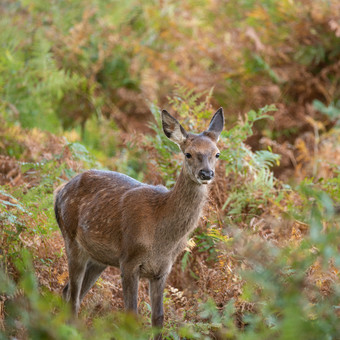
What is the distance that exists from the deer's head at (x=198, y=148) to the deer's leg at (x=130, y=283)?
0.88 m

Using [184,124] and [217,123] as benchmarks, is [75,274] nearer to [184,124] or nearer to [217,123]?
[217,123]

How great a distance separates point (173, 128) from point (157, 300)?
1.55 meters

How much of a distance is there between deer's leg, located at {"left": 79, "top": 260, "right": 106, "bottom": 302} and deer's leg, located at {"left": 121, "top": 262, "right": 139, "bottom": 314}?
2.29 ft

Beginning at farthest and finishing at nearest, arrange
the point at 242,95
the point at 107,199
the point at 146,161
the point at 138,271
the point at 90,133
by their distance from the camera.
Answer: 1. the point at 242,95
2. the point at 90,133
3. the point at 146,161
4. the point at 107,199
5. the point at 138,271

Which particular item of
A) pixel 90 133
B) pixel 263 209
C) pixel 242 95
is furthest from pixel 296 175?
pixel 90 133

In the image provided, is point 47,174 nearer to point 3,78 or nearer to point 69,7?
point 3,78

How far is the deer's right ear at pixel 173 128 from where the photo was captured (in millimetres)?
5441

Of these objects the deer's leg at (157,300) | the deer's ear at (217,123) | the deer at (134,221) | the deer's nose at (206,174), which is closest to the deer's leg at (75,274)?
the deer at (134,221)

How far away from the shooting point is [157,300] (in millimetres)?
5059

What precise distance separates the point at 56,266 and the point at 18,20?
24.2ft

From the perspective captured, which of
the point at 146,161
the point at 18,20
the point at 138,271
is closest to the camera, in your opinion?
the point at 138,271

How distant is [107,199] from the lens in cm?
543

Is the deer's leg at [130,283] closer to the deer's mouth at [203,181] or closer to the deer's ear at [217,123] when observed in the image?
the deer's mouth at [203,181]

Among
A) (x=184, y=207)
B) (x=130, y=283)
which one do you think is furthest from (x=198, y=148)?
(x=130, y=283)
